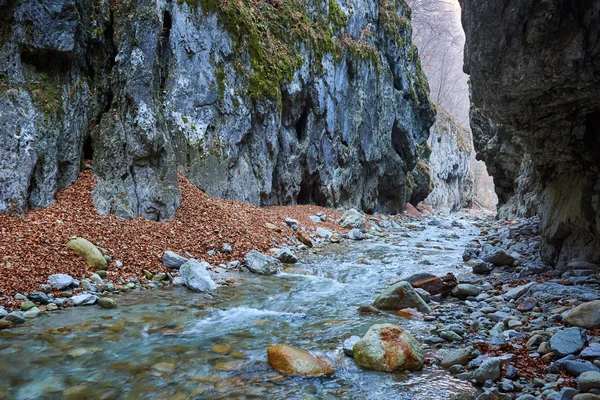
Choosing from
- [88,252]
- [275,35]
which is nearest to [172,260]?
[88,252]

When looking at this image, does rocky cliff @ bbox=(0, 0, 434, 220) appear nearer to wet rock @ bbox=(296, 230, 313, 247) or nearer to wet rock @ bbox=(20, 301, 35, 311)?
wet rock @ bbox=(20, 301, 35, 311)

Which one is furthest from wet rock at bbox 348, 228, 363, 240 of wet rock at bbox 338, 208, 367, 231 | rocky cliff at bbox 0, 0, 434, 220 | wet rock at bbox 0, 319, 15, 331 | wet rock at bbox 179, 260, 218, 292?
wet rock at bbox 0, 319, 15, 331

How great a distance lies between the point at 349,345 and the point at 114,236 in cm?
521

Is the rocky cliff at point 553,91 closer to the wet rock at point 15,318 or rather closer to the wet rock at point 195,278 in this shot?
the wet rock at point 195,278

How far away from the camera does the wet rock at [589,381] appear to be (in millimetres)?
2723

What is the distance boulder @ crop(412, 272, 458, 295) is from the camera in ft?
20.7

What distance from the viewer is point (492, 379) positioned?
3.18 meters

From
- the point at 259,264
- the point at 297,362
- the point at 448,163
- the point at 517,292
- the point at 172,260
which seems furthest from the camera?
the point at 448,163

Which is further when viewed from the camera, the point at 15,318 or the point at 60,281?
the point at 60,281

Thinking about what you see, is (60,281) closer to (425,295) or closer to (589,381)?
(425,295)

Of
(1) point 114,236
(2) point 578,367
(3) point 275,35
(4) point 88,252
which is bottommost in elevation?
(2) point 578,367

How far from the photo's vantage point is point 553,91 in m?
5.36

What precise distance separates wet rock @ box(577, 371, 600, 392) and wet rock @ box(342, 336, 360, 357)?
1935mm

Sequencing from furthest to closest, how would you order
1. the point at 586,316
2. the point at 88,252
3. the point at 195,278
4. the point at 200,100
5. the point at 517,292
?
the point at 200,100 → the point at 195,278 → the point at 88,252 → the point at 517,292 → the point at 586,316
